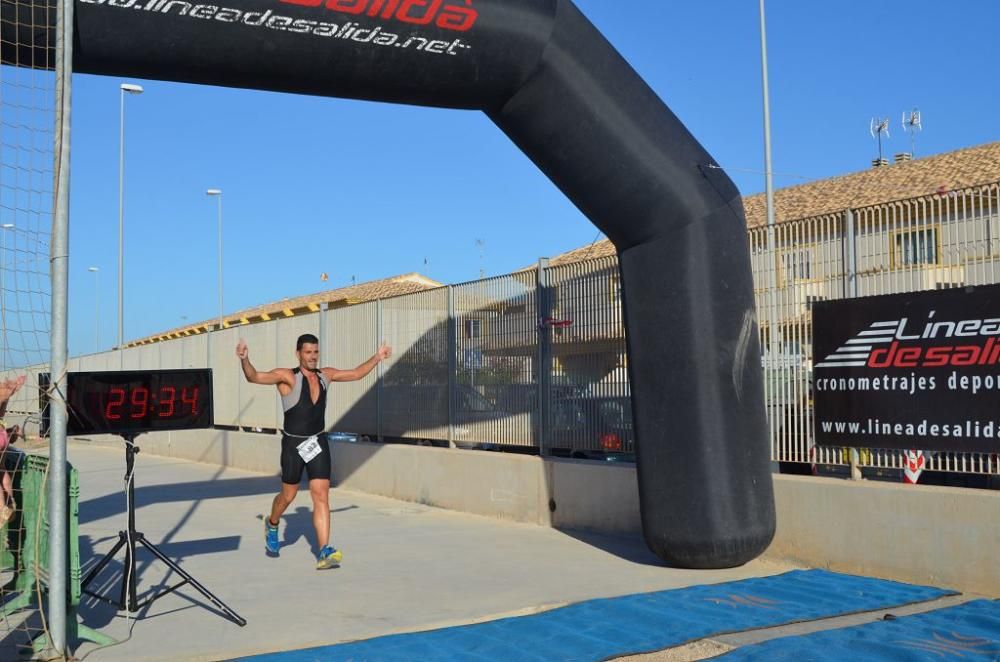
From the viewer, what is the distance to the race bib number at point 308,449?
29.0ft

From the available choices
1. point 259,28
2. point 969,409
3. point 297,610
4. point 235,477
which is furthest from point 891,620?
point 235,477

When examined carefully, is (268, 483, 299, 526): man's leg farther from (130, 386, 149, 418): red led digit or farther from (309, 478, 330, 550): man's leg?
(130, 386, 149, 418): red led digit

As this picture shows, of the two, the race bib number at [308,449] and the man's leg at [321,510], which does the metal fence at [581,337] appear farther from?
the man's leg at [321,510]

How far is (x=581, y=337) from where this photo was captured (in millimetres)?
10930

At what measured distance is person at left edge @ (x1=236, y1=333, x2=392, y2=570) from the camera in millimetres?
8797

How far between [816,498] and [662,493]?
1271 millimetres

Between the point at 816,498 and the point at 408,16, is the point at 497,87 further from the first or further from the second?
the point at 816,498

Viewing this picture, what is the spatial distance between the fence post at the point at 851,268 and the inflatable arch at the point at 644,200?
68 cm

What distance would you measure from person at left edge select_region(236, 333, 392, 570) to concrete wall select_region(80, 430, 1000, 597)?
2898 millimetres

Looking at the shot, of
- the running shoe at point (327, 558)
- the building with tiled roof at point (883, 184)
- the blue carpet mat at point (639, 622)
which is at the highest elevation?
the building with tiled roof at point (883, 184)

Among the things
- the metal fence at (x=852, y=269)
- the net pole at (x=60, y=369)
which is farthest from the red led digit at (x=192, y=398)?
the metal fence at (x=852, y=269)

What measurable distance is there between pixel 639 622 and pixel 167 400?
3.38m

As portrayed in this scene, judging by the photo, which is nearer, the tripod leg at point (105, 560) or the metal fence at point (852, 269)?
the tripod leg at point (105, 560)

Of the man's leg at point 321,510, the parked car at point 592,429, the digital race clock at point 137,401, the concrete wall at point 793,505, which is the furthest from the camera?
the parked car at point 592,429
